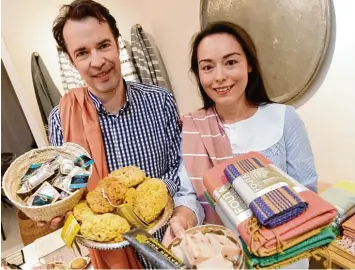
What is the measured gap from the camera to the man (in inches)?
41.5

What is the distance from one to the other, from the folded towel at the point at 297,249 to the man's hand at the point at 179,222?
0.19m

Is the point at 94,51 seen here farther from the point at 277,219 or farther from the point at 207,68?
the point at 277,219

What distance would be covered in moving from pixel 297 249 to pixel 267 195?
113 millimetres

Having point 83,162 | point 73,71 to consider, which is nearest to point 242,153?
point 83,162

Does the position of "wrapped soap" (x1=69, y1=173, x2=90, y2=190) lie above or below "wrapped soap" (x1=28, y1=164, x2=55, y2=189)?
below

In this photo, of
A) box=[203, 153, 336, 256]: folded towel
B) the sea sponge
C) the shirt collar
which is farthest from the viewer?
the shirt collar

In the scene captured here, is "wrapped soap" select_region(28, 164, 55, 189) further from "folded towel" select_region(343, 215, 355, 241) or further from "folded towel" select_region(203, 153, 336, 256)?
"folded towel" select_region(343, 215, 355, 241)

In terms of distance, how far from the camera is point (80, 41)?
3.43 feet

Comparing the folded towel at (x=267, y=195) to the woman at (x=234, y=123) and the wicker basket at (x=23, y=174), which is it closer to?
the woman at (x=234, y=123)

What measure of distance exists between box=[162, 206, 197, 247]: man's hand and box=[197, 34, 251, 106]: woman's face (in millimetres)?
360

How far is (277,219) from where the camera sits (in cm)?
58

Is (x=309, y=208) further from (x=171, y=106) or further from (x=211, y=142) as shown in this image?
(x=171, y=106)

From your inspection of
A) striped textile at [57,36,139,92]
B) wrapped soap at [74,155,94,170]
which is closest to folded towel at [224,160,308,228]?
wrapped soap at [74,155,94,170]

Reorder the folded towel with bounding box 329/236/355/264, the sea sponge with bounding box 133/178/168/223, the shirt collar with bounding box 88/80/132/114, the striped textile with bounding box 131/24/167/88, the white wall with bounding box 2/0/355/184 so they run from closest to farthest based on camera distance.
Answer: the sea sponge with bounding box 133/178/168/223
the shirt collar with bounding box 88/80/132/114
the folded towel with bounding box 329/236/355/264
the white wall with bounding box 2/0/355/184
the striped textile with bounding box 131/24/167/88
